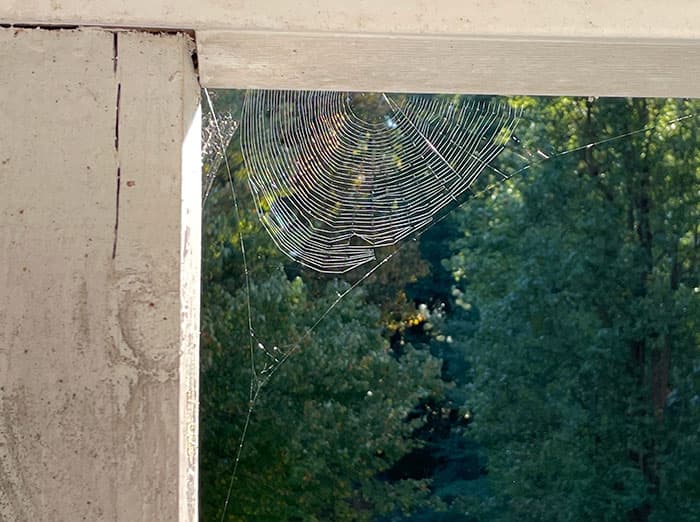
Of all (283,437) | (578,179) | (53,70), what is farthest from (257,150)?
(578,179)

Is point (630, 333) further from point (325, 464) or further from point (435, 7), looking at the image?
point (435, 7)

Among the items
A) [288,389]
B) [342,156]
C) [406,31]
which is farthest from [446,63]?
[288,389]

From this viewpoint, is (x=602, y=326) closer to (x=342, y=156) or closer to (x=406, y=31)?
(x=342, y=156)

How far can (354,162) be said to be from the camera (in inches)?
131

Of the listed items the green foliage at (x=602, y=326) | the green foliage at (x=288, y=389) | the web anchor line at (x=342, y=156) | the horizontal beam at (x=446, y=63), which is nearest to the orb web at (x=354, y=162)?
the web anchor line at (x=342, y=156)

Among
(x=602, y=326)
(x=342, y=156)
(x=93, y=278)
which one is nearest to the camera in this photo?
(x=93, y=278)

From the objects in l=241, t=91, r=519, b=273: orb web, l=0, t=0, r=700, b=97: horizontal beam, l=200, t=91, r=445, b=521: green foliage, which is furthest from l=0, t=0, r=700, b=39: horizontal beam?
l=200, t=91, r=445, b=521: green foliage

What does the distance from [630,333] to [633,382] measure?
1.33 ft

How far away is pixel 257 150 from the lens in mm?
3760

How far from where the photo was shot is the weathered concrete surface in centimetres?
58

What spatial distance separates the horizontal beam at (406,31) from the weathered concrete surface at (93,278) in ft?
0.06

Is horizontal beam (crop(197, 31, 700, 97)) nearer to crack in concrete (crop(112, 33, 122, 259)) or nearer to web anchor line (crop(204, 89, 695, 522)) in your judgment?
crack in concrete (crop(112, 33, 122, 259))

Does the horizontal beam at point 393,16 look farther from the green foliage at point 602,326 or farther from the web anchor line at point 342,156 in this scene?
the green foliage at point 602,326

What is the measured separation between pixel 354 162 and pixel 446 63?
8.72 feet
